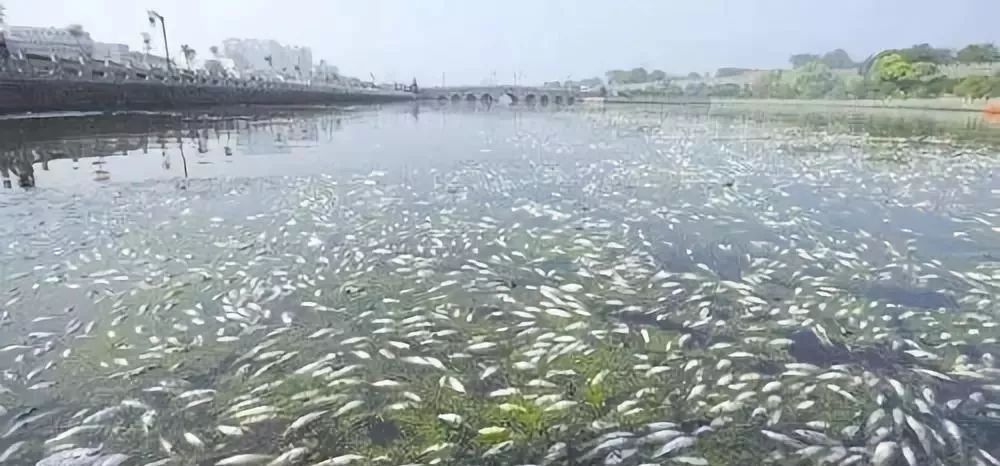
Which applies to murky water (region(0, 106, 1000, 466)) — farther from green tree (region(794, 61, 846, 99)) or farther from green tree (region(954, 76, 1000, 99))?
green tree (region(794, 61, 846, 99))

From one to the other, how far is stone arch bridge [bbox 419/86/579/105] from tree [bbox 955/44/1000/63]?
88475 mm

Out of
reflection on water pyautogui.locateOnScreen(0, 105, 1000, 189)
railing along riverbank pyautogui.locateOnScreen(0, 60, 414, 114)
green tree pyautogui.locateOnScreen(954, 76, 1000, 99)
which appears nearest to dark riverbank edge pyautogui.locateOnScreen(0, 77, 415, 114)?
railing along riverbank pyautogui.locateOnScreen(0, 60, 414, 114)

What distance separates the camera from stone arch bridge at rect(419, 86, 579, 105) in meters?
169

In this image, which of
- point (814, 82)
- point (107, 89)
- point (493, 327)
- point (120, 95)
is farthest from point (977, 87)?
point (107, 89)

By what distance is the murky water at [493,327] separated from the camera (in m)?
5.25

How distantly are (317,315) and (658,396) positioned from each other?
14.9ft

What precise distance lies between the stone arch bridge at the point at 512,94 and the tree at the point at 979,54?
290ft

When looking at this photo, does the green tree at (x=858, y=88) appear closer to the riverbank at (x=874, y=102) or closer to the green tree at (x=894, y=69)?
the riverbank at (x=874, y=102)

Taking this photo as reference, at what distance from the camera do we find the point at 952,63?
118 meters

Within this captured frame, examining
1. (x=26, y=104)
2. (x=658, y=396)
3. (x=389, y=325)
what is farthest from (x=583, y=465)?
(x=26, y=104)

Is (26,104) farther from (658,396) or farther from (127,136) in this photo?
(658,396)

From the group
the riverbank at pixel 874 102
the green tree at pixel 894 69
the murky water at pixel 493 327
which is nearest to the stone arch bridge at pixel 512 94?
the riverbank at pixel 874 102

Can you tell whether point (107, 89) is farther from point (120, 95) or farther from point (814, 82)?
point (814, 82)

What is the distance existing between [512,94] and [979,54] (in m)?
107
